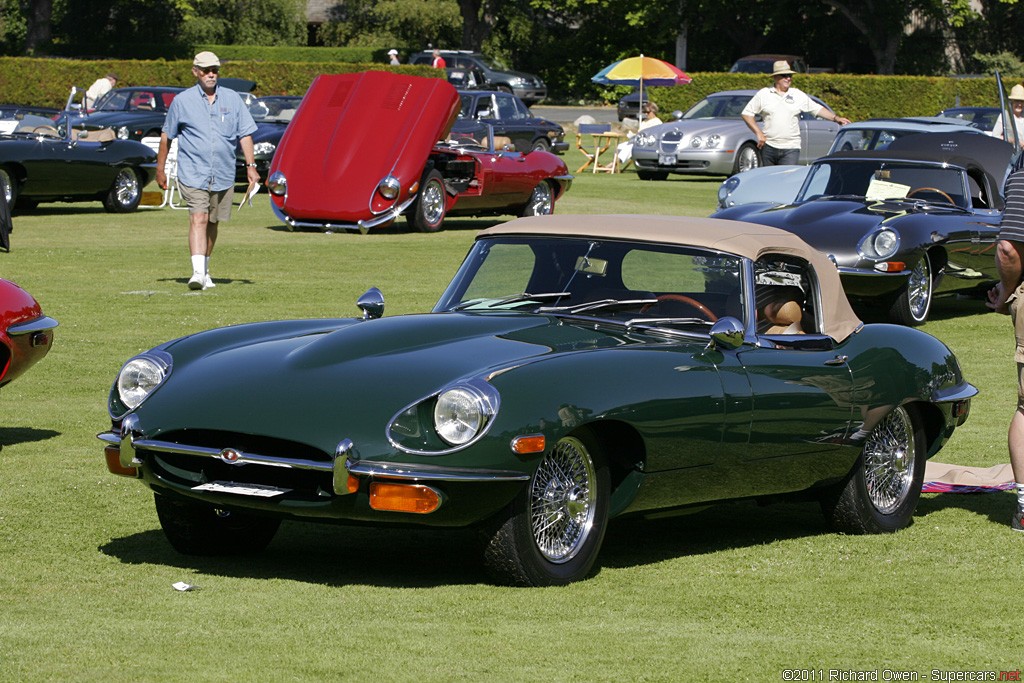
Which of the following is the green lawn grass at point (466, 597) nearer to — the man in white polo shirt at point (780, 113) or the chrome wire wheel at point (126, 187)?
the man in white polo shirt at point (780, 113)

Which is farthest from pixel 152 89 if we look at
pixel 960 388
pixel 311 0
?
pixel 311 0

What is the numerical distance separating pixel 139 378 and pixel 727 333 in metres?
2.27

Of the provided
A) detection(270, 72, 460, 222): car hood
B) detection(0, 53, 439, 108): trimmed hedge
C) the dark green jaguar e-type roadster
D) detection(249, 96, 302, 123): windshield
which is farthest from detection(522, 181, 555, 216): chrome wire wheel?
detection(0, 53, 439, 108): trimmed hedge

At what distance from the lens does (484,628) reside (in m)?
5.50

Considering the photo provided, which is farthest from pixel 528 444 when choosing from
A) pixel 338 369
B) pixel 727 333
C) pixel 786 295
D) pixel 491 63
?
pixel 491 63

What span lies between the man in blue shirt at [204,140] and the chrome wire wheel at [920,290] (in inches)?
233

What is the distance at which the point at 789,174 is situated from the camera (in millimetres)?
19875

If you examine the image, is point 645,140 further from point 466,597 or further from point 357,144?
point 466,597

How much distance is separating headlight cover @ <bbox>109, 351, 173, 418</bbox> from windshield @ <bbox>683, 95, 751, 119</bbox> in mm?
27404

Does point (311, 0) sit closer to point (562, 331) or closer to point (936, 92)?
point (936, 92)

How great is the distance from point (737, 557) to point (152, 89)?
2753cm

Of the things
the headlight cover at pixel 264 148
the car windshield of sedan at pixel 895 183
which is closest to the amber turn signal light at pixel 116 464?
the car windshield of sedan at pixel 895 183

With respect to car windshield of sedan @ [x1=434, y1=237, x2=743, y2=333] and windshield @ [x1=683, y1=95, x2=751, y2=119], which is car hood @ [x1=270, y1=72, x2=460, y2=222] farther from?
car windshield of sedan @ [x1=434, y1=237, x2=743, y2=333]

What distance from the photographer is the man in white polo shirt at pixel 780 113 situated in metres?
20.2
